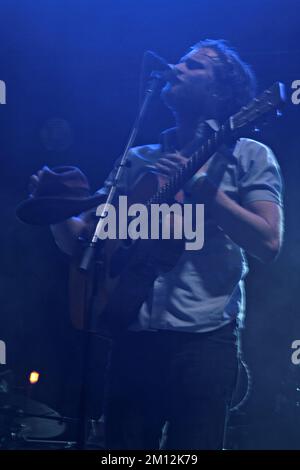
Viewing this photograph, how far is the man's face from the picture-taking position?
1.85m

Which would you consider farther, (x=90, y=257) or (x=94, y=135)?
(x=94, y=135)

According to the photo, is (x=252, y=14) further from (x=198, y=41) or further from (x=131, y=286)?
(x=131, y=286)

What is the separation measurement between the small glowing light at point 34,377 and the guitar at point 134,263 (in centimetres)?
60

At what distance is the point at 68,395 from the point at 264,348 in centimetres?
81

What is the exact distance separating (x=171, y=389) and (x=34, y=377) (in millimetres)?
964

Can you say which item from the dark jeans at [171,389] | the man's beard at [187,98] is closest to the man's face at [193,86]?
the man's beard at [187,98]

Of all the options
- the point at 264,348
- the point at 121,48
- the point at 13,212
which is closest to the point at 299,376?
the point at 264,348

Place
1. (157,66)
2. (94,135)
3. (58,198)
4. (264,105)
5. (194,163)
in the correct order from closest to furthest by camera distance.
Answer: (264,105)
(194,163)
(157,66)
(58,198)
(94,135)

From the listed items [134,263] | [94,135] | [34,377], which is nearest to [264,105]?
[134,263]

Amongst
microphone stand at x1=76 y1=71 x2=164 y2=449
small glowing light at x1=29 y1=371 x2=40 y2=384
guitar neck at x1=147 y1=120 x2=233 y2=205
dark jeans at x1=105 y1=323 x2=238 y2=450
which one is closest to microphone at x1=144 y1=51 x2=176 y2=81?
microphone stand at x1=76 y1=71 x2=164 y2=449

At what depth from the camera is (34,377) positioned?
7.73ft

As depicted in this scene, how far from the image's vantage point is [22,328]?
2346mm

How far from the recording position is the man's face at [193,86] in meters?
1.85

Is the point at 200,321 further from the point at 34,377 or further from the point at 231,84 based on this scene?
the point at 34,377
